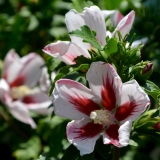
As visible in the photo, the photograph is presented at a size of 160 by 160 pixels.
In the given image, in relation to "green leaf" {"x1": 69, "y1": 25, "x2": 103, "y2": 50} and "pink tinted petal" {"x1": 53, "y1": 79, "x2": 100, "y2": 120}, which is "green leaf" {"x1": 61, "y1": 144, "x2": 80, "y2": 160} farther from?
"green leaf" {"x1": 69, "y1": 25, "x2": 103, "y2": 50}

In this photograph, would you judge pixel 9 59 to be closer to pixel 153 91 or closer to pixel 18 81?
pixel 18 81

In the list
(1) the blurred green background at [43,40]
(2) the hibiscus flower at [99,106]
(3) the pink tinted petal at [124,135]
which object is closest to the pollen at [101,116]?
(2) the hibiscus flower at [99,106]

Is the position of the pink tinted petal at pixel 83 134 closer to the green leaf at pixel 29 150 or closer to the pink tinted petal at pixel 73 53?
the pink tinted petal at pixel 73 53

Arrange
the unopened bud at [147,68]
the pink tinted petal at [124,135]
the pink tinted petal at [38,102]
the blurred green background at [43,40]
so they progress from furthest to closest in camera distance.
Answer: the pink tinted petal at [38,102] → the blurred green background at [43,40] → the unopened bud at [147,68] → the pink tinted petal at [124,135]

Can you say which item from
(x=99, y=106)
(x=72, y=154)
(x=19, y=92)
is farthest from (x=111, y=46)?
(x=19, y=92)

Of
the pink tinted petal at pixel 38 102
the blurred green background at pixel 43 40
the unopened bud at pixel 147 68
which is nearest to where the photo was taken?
the unopened bud at pixel 147 68

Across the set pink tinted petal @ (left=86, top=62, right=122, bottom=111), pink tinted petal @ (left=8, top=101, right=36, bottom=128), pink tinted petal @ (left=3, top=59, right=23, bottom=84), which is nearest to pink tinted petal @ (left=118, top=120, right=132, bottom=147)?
pink tinted petal @ (left=86, top=62, right=122, bottom=111)

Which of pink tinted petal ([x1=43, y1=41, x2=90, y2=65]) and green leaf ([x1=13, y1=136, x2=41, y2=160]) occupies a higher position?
pink tinted petal ([x1=43, y1=41, x2=90, y2=65])
